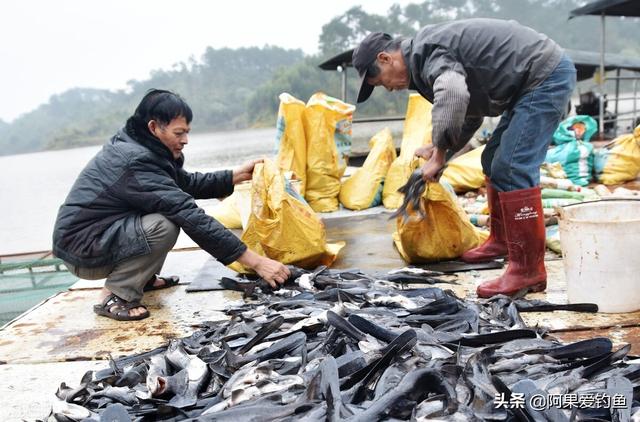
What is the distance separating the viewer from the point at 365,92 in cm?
317

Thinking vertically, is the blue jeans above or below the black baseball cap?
below

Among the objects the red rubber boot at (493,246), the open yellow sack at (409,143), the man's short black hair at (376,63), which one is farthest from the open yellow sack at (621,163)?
the man's short black hair at (376,63)

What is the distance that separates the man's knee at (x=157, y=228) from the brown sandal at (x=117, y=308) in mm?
349

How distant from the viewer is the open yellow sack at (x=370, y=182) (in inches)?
211

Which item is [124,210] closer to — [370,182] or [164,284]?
[164,284]

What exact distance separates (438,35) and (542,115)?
0.63 m

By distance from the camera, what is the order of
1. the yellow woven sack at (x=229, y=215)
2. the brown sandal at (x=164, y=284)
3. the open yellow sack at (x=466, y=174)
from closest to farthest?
the brown sandal at (x=164, y=284) < the yellow woven sack at (x=229, y=215) < the open yellow sack at (x=466, y=174)

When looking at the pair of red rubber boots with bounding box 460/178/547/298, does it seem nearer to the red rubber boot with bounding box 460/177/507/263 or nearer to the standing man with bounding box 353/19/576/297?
the standing man with bounding box 353/19/576/297

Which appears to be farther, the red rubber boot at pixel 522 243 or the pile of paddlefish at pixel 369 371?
the red rubber boot at pixel 522 243

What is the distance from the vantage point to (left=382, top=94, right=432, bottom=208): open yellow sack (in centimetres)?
520

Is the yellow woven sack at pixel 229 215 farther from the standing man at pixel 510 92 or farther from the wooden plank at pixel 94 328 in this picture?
the standing man at pixel 510 92

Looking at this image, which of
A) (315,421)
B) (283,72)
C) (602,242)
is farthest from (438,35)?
(283,72)

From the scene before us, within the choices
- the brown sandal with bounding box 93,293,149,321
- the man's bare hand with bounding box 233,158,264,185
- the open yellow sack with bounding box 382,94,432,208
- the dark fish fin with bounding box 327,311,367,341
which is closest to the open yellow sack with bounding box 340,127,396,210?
the open yellow sack with bounding box 382,94,432,208

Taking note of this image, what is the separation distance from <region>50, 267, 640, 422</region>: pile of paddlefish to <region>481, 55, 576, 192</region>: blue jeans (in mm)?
586
